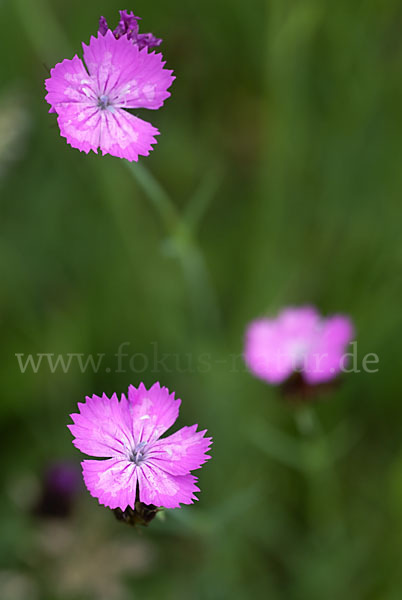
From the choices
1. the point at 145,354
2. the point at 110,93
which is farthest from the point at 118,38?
the point at 145,354

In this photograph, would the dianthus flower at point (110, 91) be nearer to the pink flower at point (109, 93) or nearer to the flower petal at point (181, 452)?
the pink flower at point (109, 93)

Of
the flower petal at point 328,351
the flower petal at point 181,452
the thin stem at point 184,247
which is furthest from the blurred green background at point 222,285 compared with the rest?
the flower petal at point 181,452

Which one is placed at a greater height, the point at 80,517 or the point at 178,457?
the point at 80,517

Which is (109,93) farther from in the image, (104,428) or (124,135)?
(104,428)

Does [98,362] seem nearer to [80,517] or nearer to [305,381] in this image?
[80,517]

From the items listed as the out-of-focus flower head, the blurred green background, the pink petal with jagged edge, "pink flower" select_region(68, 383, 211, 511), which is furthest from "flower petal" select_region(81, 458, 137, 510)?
the blurred green background

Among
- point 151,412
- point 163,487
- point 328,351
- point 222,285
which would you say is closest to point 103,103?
point 151,412
